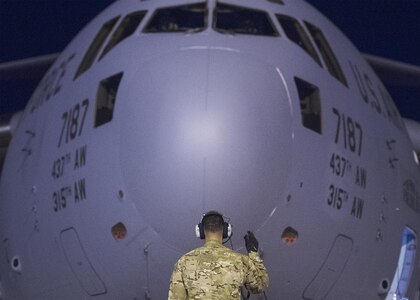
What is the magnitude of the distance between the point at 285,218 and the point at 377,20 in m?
11.1

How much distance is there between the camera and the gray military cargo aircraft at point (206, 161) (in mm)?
9648

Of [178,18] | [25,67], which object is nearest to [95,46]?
[178,18]

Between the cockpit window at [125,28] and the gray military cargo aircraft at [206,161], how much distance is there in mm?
19

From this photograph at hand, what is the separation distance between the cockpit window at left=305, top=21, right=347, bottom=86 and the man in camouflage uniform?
293 centimetres

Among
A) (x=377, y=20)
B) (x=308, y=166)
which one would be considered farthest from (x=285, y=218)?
(x=377, y=20)

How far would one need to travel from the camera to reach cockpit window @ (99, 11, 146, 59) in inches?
436

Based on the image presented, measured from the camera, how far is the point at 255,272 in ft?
28.1

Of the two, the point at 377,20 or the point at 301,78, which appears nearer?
the point at 301,78

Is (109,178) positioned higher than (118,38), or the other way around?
(118,38)

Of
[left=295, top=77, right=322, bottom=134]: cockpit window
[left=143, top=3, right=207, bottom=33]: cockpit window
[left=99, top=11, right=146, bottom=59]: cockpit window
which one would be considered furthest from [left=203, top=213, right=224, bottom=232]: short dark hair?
[left=99, top=11, right=146, bottom=59]: cockpit window

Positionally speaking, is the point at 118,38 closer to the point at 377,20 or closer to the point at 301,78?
the point at 301,78

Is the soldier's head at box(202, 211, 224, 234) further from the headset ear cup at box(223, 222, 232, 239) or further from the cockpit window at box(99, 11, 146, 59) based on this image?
the cockpit window at box(99, 11, 146, 59)

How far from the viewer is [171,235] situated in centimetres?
965

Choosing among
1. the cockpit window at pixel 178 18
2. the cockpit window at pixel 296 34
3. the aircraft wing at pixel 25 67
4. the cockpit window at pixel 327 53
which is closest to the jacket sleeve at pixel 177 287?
the cockpit window at pixel 178 18
